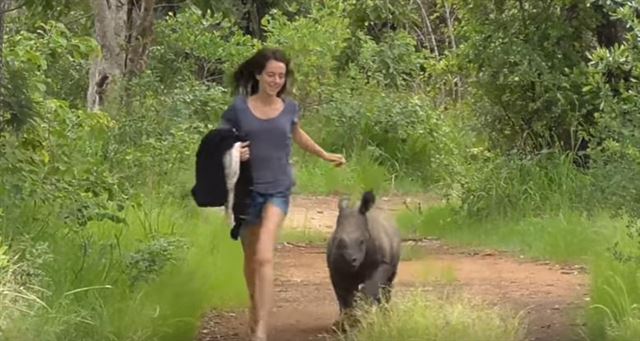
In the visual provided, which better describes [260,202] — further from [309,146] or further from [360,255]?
[360,255]

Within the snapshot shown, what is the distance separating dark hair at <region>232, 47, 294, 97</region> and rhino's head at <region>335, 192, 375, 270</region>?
0.84 metres

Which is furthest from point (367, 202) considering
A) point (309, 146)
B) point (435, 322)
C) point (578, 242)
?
point (578, 242)

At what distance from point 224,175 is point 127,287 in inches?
36.7

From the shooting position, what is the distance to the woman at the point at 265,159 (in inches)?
301

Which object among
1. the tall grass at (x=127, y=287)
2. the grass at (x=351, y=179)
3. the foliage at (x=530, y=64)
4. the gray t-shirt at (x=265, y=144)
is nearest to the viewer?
the tall grass at (x=127, y=287)

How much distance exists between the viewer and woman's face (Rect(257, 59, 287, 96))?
7691 millimetres

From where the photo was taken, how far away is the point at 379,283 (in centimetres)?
805

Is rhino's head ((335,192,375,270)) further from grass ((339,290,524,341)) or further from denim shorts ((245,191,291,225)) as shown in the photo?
grass ((339,290,524,341))

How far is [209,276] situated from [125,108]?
6106mm

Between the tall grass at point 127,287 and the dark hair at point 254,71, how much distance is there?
1062mm

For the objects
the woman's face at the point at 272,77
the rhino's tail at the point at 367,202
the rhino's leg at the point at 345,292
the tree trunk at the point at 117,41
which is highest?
the tree trunk at the point at 117,41

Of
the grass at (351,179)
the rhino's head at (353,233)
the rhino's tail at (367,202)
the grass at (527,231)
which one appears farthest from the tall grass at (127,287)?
the grass at (351,179)

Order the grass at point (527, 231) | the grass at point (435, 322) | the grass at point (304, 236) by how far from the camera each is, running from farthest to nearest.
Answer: the grass at point (304, 236) < the grass at point (527, 231) < the grass at point (435, 322)

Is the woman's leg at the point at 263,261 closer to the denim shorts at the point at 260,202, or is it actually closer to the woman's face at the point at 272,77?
the denim shorts at the point at 260,202
